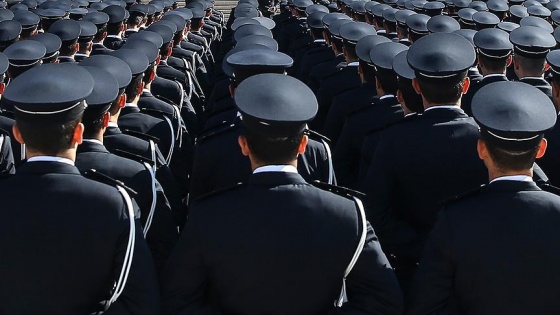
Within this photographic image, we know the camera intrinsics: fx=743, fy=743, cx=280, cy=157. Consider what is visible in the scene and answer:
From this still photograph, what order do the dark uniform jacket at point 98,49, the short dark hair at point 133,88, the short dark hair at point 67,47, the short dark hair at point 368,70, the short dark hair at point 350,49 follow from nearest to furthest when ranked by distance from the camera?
the short dark hair at point 133,88 → the short dark hair at point 368,70 → the short dark hair at point 350,49 → the short dark hair at point 67,47 → the dark uniform jacket at point 98,49

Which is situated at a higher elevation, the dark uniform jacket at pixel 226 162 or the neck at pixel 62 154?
the neck at pixel 62 154

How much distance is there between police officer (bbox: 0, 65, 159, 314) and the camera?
254 centimetres

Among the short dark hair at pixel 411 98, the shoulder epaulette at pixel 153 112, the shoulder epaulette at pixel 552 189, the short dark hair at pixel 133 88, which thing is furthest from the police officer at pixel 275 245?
the shoulder epaulette at pixel 153 112

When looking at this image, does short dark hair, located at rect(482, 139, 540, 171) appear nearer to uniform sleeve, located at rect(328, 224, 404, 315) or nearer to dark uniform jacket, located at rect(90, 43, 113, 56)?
uniform sleeve, located at rect(328, 224, 404, 315)

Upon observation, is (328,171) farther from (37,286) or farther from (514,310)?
(37,286)

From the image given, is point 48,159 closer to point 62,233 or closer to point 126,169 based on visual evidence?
point 62,233

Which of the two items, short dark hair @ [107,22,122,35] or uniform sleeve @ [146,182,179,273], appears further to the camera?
short dark hair @ [107,22,122,35]

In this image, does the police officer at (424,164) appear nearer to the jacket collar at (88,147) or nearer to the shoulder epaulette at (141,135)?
the shoulder epaulette at (141,135)

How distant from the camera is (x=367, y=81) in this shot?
555cm

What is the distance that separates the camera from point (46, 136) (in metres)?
2.61

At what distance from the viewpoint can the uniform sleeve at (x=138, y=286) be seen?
102 inches

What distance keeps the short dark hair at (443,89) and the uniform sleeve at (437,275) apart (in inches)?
46.1

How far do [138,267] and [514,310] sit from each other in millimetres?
1311

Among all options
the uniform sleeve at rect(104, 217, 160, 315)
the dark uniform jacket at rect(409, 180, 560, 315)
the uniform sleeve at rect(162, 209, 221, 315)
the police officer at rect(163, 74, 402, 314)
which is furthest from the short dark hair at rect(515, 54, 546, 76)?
the uniform sleeve at rect(104, 217, 160, 315)
